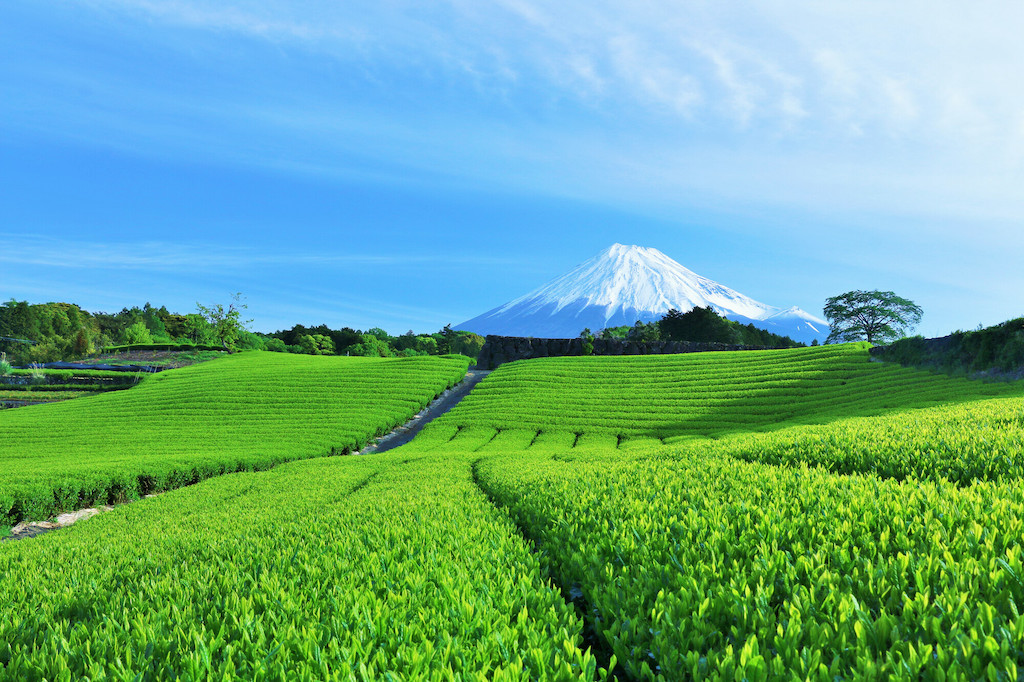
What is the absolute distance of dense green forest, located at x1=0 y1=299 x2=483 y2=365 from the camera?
77.6m

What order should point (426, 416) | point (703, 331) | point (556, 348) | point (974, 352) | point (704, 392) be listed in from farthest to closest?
point (703, 331) < point (556, 348) < point (426, 416) < point (704, 392) < point (974, 352)

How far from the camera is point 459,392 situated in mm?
38562

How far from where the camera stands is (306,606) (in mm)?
3506

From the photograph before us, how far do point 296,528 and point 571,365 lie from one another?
34.5 meters

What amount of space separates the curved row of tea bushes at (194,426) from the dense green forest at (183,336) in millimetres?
38064

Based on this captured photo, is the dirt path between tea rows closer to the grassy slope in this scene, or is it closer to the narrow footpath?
the narrow footpath

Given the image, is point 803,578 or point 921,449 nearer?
point 803,578

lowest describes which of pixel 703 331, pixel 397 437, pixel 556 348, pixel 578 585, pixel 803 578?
pixel 397 437

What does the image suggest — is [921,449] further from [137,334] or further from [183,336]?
[183,336]

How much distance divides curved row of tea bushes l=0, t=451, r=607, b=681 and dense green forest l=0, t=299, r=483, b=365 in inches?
2802

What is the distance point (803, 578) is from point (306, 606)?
11.1ft

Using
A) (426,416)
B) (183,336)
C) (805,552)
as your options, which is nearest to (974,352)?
(805,552)

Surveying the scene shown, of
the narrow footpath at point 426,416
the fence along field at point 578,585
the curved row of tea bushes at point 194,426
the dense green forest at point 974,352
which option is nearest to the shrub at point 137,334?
the curved row of tea bushes at point 194,426

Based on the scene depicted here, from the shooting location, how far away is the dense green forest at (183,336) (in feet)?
254
